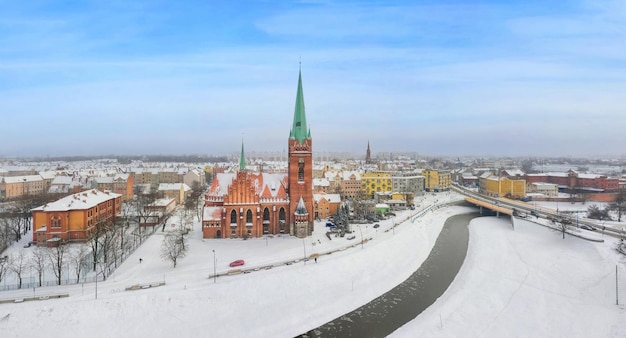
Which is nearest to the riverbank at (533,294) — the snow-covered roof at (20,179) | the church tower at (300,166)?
the church tower at (300,166)

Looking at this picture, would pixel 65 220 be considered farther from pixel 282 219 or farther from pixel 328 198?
pixel 328 198

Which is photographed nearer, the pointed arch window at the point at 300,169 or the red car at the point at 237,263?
the red car at the point at 237,263

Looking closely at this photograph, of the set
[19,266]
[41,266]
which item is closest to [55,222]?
[19,266]

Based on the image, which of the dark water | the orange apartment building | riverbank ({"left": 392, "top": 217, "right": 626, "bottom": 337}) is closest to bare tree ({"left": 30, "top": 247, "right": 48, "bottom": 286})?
the orange apartment building

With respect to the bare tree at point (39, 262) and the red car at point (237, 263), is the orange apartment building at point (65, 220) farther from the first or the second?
the red car at point (237, 263)

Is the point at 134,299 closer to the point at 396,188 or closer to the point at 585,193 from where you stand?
the point at 396,188

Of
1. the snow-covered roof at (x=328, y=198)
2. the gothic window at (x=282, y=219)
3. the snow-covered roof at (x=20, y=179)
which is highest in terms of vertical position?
the snow-covered roof at (x=20, y=179)

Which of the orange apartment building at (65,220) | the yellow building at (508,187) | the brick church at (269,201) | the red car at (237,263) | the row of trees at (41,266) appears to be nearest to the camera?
the row of trees at (41,266)

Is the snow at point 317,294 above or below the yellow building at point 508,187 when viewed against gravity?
below
